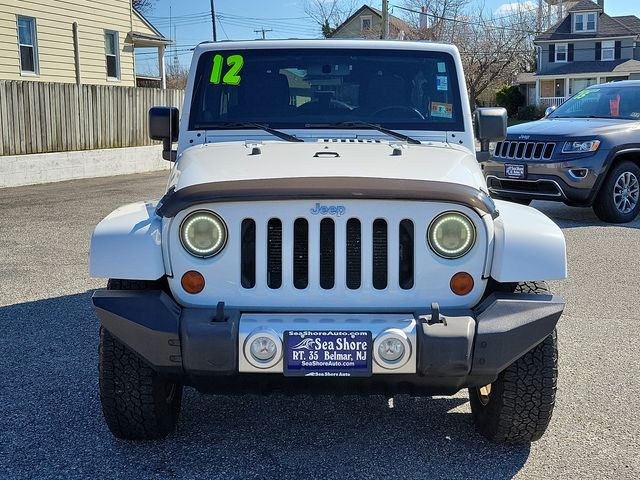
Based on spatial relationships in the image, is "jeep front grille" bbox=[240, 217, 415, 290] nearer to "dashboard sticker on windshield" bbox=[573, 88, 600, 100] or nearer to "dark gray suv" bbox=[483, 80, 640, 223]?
"dark gray suv" bbox=[483, 80, 640, 223]

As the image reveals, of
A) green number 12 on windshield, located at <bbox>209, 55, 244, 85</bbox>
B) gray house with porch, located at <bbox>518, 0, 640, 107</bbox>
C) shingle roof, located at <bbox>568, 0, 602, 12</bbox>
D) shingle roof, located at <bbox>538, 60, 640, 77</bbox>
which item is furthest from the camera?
shingle roof, located at <bbox>568, 0, 602, 12</bbox>

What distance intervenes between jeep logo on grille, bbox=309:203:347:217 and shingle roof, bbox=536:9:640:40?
56228 mm

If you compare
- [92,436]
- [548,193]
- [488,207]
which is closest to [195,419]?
[92,436]

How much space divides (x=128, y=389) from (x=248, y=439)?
2.17ft

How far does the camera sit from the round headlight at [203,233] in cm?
332

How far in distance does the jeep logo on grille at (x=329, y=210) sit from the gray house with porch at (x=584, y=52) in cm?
5319

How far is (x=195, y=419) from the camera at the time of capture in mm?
4074

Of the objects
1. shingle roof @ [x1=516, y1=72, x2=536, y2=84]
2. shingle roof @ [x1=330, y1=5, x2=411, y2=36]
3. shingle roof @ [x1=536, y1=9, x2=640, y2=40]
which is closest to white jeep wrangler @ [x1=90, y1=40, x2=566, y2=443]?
shingle roof @ [x1=330, y1=5, x2=411, y2=36]

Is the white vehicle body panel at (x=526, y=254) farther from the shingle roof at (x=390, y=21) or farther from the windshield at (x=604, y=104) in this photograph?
the shingle roof at (x=390, y=21)

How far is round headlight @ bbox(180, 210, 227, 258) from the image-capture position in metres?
3.32

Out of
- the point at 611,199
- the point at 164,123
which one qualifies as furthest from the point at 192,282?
the point at 611,199

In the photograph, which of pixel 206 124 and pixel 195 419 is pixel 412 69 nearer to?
pixel 206 124

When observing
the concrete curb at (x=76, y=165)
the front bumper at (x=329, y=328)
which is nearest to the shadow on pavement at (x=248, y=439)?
the front bumper at (x=329, y=328)

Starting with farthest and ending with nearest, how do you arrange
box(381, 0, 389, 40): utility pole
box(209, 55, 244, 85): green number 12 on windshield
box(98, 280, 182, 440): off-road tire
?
box(381, 0, 389, 40): utility pole, box(209, 55, 244, 85): green number 12 on windshield, box(98, 280, 182, 440): off-road tire
